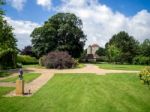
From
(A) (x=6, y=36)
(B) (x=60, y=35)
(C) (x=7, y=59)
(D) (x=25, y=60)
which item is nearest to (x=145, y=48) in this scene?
(B) (x=60, y=35)

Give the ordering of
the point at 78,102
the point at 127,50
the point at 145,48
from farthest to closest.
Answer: the point at 127,50 < the point at 145,48 < the point at 78,102

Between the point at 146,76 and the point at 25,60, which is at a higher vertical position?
the point at 25,60

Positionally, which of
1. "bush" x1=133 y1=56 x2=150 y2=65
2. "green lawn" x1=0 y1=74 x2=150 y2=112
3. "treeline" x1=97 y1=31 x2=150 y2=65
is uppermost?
"treeline" x1=97 y1=31 x2=150 y2=65

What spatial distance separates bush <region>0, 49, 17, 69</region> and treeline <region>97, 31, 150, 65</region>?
40.3 meters

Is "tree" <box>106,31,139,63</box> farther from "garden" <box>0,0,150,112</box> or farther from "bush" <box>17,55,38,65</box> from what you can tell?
"bush" <box>17,55,38,65</box>

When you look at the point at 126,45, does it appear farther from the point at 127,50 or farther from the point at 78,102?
the point at 78,102

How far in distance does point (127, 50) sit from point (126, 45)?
1847 millimetres

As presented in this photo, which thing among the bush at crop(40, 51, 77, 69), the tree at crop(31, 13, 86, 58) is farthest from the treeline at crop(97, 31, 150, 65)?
the bush at crop(40, 51, 77, 69)

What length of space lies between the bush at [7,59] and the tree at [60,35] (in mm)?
20670

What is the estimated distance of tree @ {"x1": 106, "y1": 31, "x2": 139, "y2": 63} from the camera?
8348 centimetres

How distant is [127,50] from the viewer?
88375 mm

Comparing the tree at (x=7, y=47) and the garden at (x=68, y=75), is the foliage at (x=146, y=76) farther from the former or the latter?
the tree at (x=7, y=47)

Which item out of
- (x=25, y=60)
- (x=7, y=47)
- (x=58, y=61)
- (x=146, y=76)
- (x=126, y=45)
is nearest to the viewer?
(x=146, y=76)

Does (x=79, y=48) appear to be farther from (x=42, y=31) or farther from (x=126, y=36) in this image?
(x=126, y=36)
